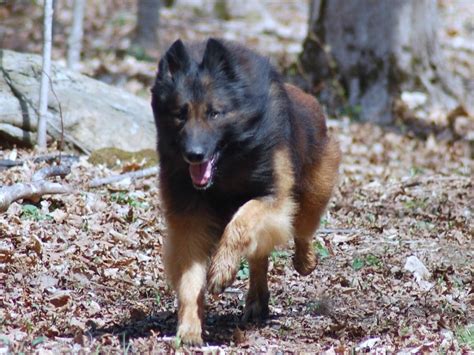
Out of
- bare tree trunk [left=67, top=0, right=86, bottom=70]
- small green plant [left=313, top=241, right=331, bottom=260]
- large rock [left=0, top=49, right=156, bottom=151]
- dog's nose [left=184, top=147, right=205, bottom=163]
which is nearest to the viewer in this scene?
dog's nose [left=184, top=147, right=205, bottom=163]

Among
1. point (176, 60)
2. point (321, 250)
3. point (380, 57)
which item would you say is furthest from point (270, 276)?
point (380, 57)

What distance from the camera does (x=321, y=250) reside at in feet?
27.5

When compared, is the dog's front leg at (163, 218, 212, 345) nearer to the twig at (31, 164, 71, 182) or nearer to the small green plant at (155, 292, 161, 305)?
the small green plant at (155, 292, 161, 305)

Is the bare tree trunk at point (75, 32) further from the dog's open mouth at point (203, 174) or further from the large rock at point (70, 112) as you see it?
the dog's open mouth at point (203, 174)

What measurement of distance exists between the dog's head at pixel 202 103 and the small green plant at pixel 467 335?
2025mm

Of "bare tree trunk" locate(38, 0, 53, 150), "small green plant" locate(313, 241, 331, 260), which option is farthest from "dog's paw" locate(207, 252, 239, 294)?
"bare tree trunk" locate(38, 0, 53, 150)

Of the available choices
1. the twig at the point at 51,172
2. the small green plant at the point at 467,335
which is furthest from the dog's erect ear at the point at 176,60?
the twig at the point at 51,172

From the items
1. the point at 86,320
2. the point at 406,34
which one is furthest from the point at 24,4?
the point at 86,320

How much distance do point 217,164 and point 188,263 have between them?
0.74 m

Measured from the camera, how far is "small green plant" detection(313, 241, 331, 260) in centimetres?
830

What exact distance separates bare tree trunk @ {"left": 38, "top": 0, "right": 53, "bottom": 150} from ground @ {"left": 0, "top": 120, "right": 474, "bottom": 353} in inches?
12.0

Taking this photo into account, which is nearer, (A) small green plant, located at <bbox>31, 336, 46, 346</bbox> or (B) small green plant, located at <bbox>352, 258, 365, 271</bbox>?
(A) small green plant, located at <bbox>31, 336, 46, 346</bbox>

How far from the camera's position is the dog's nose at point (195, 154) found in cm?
562

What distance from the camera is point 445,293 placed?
731 centimetres
